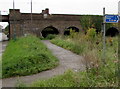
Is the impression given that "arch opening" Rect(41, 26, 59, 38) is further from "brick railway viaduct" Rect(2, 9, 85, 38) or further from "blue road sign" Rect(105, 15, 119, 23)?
"blue road sign" Rect(105, 15, 119, 23)

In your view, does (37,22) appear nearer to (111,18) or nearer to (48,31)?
(48,31)

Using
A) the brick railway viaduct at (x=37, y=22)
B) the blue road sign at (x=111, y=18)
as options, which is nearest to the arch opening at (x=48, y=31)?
the brick railway viaduct at (x=37, y=22)

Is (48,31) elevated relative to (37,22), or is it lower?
lower

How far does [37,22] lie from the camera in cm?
3447

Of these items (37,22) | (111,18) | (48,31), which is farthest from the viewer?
(48,31)

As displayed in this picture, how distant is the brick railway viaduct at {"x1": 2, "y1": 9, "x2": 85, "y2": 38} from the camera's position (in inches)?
1278

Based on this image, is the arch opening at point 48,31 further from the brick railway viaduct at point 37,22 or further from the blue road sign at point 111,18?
the blue road sign at point 111,18

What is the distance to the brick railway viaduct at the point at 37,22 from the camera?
3247cm

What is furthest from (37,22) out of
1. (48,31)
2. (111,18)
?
(111,18)

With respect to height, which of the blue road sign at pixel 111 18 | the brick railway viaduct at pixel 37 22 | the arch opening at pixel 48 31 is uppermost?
the brick railway viaduct at pixel 37 22

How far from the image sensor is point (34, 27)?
34.3 meters

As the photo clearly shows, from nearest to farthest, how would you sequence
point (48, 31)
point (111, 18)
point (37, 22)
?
point (111, 18), point (37, 22), point (48, 31)

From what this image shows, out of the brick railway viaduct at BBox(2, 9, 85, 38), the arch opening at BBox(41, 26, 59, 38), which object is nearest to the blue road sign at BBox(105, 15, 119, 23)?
the brick railway viaduct at BBox(2, 9, 85, 38)

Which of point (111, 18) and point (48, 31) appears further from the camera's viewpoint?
point (48, 31)
